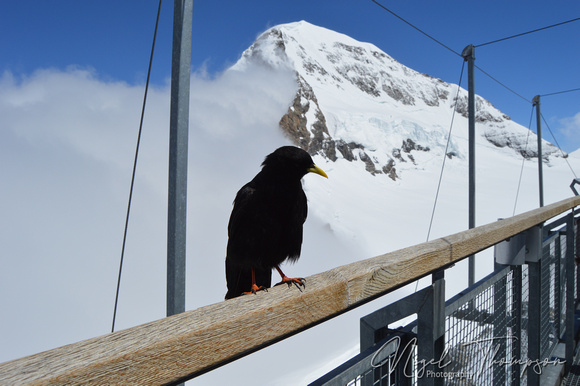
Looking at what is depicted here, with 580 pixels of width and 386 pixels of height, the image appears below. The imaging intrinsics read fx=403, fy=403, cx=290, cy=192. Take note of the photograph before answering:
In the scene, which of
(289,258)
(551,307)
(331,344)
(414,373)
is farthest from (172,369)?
(331,344)

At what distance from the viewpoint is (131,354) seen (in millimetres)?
435

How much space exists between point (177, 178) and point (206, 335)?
1.98 metres

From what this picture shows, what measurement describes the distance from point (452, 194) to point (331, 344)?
30013mm

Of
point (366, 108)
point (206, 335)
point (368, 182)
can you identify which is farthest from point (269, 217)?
point (366, 108)

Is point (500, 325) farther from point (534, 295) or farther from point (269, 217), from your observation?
point (269, 217)

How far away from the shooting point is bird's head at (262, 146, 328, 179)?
2285 millimetres

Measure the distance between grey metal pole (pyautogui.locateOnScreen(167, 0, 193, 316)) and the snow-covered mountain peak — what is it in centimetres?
815

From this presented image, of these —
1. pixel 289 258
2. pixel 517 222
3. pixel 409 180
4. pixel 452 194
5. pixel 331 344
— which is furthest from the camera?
pixel 409 180

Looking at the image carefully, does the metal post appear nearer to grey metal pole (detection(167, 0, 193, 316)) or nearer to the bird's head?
the bird's head

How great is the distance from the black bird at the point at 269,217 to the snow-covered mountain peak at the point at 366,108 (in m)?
8.07

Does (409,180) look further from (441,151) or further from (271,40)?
(271,40)

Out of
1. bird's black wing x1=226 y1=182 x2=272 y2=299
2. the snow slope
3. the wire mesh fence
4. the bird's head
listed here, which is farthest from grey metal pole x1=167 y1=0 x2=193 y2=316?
the snow slope

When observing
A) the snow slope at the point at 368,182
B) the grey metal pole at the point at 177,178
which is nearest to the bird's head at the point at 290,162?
the grey metal pole at the point at 177,178

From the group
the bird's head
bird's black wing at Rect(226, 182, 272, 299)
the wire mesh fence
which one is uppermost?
the bird's head
